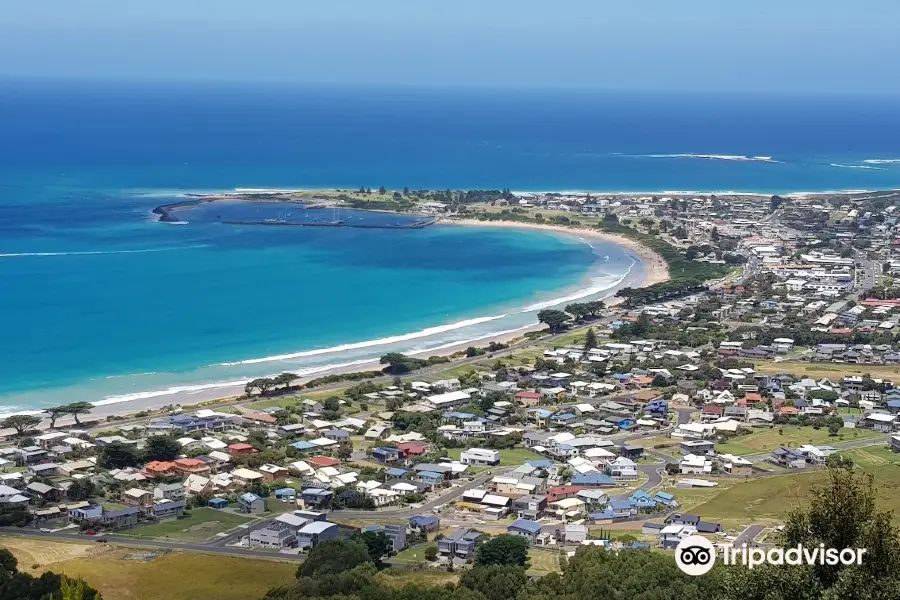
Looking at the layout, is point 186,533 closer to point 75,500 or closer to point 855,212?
point 75,500

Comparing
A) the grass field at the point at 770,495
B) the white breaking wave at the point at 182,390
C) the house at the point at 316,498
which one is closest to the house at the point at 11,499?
the house at the point at 316,498

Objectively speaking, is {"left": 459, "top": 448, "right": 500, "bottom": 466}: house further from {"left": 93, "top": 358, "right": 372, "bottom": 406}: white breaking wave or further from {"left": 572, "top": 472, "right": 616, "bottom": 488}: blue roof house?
{"left": 93, "top": 358, "right": 372, "bottom": 406}: white breaking wave

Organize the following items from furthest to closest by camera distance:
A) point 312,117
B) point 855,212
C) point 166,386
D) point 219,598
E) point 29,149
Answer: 1. point 312,117
2. point 29,149
3. point 855,212
4. point 166,386
5. point 219,598

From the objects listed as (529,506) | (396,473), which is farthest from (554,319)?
(529,506)

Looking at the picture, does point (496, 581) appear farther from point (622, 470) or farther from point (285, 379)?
point (285, 379)

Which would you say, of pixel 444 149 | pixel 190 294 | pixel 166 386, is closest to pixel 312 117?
pixel 444 149

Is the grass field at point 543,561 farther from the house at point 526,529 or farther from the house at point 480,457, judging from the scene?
the house at point 480,457

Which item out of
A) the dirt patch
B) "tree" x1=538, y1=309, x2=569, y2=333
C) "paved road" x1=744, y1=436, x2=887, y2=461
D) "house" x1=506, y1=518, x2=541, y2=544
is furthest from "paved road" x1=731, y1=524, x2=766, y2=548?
"tree" x1=538, y1=309, x2=569, y2=333
